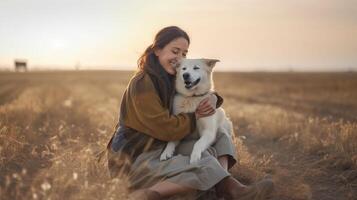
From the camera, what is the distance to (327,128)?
9.53 metres

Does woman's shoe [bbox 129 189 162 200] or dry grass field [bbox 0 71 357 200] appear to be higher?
woman's shoe [bbox 129 189 162 200]

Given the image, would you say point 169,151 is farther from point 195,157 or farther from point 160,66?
point 160,66

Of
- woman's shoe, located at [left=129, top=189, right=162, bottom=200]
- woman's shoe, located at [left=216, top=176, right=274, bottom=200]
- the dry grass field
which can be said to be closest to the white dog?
woman's shoe, located at [left=216, top=176, right=274, bottom=200]

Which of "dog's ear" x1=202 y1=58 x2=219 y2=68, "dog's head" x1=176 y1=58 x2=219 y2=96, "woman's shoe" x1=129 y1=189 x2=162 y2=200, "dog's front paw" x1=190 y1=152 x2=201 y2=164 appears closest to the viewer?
"woman's shoe" x1=129 y1=189 x2=162 y2=200

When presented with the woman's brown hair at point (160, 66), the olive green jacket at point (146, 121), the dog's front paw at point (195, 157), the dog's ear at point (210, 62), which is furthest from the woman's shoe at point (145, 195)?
the dog's ear at point (210, 62)

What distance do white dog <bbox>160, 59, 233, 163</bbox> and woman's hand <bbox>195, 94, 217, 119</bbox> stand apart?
43mm

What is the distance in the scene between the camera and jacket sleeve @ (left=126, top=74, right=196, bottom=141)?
540 centimetres

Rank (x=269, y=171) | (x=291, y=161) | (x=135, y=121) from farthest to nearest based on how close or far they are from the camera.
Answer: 1. (x=291, y=161)
2. (x=269, y=171)
3. (x=135, y=121)

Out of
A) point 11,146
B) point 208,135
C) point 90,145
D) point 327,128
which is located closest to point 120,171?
point 208,135

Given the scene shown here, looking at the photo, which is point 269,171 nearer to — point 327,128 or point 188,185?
point 188,185

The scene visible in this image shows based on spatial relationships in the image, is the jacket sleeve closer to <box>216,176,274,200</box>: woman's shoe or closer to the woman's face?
the woman's face

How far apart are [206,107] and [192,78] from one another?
337 millimetres

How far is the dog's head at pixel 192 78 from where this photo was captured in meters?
5.77

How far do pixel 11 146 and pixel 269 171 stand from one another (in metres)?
3.37
